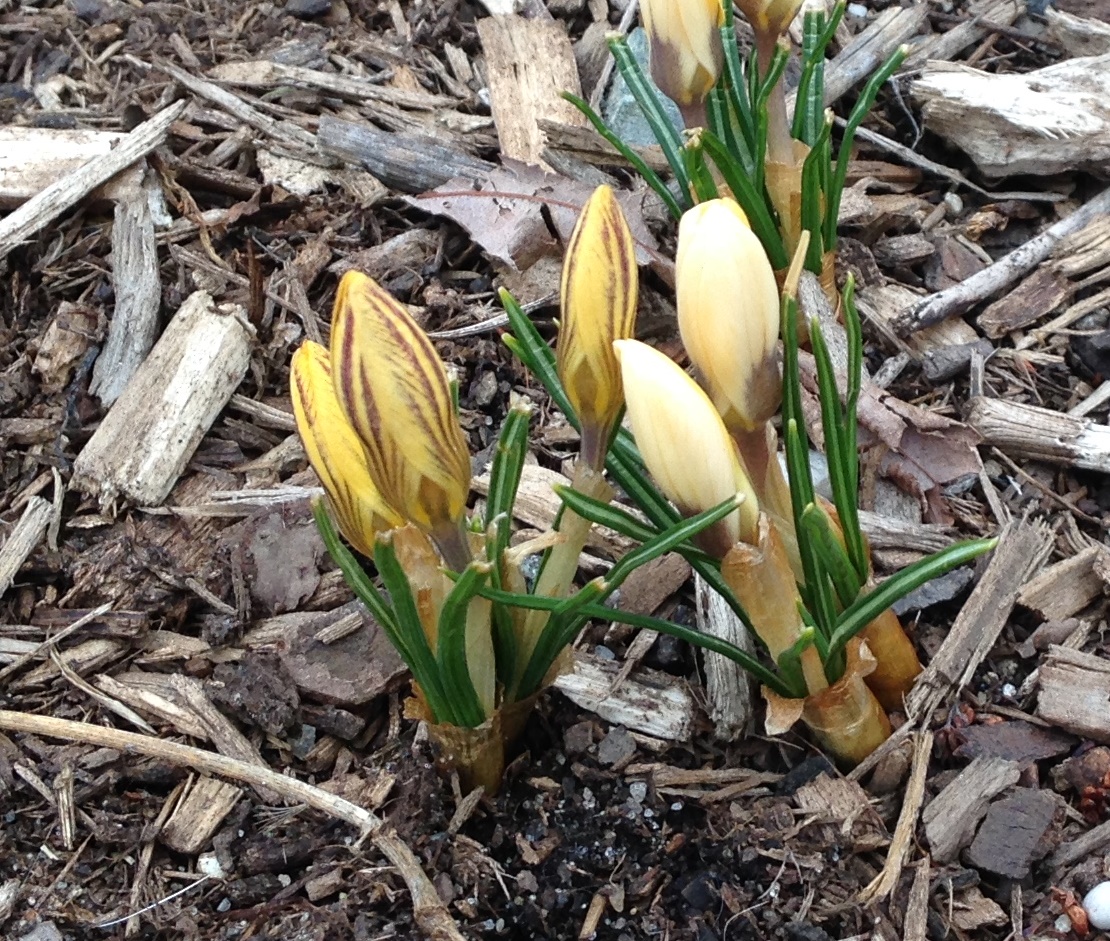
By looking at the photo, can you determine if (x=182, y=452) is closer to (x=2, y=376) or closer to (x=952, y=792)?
(x=2, y=376)

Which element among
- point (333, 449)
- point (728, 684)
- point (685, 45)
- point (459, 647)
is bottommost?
point (728, 684)

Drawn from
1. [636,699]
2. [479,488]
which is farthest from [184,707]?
[636,699]

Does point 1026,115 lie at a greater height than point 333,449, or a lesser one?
lesser

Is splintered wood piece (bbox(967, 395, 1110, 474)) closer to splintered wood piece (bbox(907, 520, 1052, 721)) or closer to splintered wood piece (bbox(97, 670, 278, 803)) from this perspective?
splintered wood piece (bbox(907, 520, 1052, 721))

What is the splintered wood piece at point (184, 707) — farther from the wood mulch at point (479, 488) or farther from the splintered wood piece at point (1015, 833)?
the splintered wood piece at point (1015, 833)

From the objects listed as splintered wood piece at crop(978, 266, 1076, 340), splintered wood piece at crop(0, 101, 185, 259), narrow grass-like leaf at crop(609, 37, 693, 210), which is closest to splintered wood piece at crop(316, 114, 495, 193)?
splintered wood piece at crop(0, 101, 185, 259)

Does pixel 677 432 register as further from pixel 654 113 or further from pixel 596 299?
pixel 654 113
